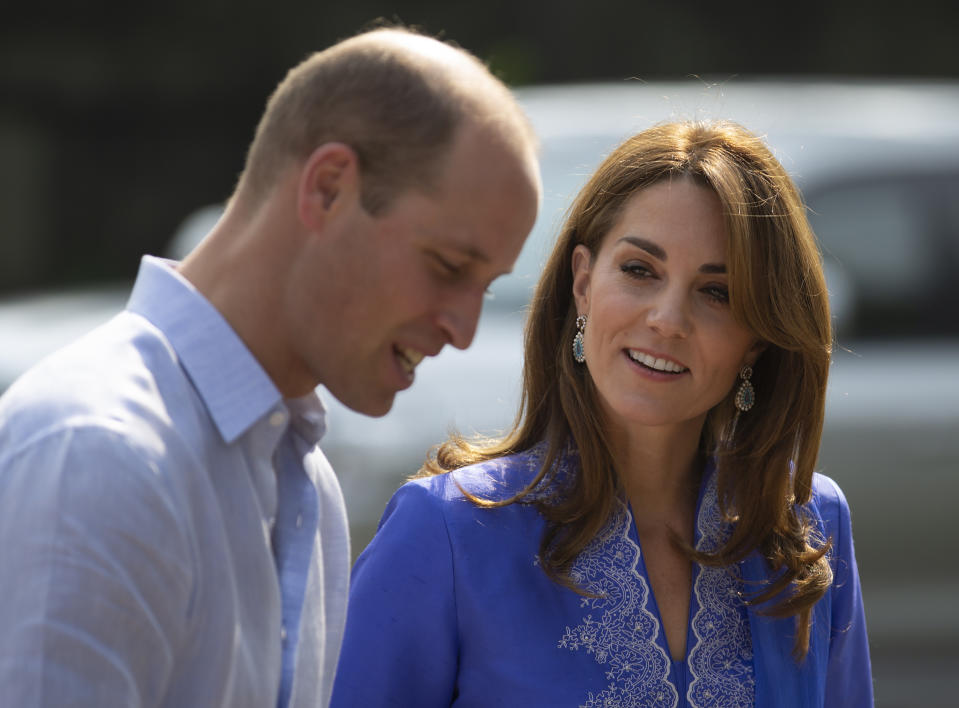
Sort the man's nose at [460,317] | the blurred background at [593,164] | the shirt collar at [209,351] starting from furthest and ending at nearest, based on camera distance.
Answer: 1. the blurred background at [593,164]
2. the man's nose at [460,317]
3. the shirt collar at [209,351]

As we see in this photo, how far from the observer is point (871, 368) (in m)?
4.27

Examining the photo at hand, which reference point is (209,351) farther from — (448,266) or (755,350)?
(755,350)

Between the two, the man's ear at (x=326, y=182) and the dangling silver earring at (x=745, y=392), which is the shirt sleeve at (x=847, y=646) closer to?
the dangling silver earring at (x=745, y=392)

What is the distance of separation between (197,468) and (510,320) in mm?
2949

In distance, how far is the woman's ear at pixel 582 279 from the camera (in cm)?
256

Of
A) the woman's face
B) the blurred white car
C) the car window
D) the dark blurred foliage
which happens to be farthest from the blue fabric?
the dark blurred foliage

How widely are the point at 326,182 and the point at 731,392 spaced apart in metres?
1.41

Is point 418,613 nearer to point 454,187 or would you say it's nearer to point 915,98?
point 454,187

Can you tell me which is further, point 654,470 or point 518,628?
point 654,470

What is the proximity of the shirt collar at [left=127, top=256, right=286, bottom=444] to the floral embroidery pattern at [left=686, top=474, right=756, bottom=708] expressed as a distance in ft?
3.72

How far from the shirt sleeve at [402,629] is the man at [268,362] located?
0.65 m

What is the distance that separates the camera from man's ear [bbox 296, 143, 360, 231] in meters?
1.43

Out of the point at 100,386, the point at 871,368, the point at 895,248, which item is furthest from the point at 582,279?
the point at 895,248

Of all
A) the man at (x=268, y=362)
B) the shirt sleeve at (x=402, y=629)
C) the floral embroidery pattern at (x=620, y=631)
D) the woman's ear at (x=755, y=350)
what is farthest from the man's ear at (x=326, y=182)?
the woman's ear at (x=755, y=350)
